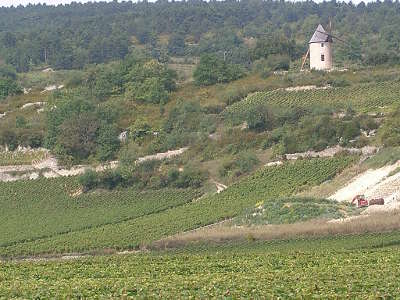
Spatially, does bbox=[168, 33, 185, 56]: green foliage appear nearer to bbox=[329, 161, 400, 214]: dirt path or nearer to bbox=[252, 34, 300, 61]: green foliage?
bbox=[252, 34, 300, 61]: green foliage

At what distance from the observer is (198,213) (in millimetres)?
66812

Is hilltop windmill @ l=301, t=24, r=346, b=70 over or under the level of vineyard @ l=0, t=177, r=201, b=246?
over

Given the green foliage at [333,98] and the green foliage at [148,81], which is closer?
the green foliage at [333,98]

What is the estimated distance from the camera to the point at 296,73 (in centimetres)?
10425

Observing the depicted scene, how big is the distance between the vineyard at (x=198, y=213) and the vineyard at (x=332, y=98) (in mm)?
17899

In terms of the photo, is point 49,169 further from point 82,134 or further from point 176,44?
point 176,44

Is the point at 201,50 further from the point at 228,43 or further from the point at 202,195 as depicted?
the point at 202,195

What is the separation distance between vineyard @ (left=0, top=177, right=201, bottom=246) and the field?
2237 cm

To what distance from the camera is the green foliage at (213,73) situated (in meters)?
110

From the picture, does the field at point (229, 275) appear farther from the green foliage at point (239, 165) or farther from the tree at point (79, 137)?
the tree at point (79, 137)

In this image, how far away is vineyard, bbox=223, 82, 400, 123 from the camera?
91.6m

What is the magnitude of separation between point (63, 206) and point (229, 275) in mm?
42406

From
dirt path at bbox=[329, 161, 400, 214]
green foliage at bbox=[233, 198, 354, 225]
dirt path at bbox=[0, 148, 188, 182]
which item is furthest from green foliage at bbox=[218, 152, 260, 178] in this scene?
green foliage at bbox=[233, 198, 354, 225]

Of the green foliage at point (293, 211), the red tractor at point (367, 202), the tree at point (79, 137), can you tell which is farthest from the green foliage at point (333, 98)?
the red tractor at point (367, 202)
